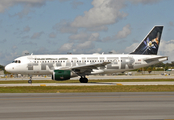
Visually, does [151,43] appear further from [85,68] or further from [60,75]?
[60,75]

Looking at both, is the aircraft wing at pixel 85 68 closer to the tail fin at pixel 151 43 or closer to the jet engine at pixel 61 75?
the jet engine at pixel 61 75

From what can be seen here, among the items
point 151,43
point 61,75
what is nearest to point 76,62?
point 61,75

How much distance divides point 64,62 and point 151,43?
14783 millimetres

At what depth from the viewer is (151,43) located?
1570 inches

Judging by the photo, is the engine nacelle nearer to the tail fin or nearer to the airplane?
the airplane

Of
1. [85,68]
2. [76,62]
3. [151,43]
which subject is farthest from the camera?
[151,43]

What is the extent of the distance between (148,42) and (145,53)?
1981 mm

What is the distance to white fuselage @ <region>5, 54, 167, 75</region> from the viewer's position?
36750 millimetres

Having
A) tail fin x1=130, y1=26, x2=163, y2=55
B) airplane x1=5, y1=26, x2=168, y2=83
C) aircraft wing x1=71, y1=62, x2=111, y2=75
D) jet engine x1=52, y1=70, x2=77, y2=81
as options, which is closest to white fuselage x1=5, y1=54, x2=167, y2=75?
airplane x1=5, y1=26, x2=168, y2=83

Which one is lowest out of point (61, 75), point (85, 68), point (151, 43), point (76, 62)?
point (61, 75)

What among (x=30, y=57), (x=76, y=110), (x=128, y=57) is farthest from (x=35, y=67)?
(x=76, y=110)

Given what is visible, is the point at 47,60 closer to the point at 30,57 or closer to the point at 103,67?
the point at 30,57

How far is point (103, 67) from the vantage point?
35.8 meters

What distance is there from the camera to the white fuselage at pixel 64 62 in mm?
36750
